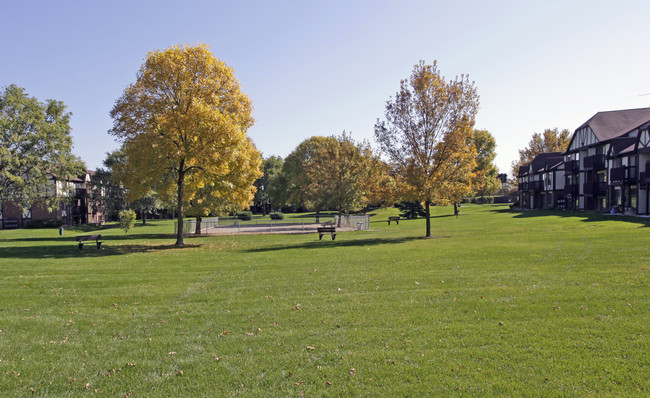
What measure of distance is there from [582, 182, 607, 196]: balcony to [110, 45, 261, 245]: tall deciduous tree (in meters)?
43.6

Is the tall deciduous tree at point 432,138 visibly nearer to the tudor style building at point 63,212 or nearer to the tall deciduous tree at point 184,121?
the tall deciduous tree at point 184,121

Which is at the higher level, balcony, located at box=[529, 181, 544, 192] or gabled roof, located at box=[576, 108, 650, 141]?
gabled roof, located at box=[576, 108, 650, 141]

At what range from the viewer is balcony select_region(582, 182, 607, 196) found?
4859 centimetres

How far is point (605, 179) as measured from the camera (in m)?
48.5

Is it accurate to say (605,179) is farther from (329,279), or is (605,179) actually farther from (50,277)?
(50,277)

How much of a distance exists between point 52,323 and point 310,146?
3109 inches

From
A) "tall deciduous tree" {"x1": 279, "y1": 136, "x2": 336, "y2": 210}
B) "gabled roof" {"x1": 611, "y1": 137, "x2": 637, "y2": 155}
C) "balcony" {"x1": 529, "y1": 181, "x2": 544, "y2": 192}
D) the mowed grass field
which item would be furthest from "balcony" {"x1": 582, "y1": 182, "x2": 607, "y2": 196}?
"tall deciduous tree" {"x1": 279, "y1": 136, "x2": 336, "y2": 210}

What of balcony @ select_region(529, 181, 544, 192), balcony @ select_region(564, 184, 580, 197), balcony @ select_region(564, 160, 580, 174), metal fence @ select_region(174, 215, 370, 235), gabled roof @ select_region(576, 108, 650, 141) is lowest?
metal fence @ select_region(174, 215, 370, 235)

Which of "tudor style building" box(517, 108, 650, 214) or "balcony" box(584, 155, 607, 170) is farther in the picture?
"balcony" box(584, 155, 607, 170)

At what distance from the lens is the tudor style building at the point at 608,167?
4075 cm

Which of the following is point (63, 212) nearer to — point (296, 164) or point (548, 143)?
point (296, 164)

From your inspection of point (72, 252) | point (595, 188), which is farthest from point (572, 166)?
point (72, 252)

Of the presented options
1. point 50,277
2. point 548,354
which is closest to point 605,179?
point 548,354

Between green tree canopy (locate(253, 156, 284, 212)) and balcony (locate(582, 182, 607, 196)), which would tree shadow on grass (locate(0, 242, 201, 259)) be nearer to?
balcony (locate(582, 182, 607, 196))
